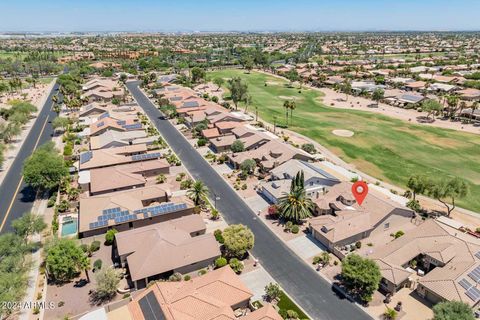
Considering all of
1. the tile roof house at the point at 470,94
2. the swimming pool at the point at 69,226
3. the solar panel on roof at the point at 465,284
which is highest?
the tile roof house at the point at 470,94

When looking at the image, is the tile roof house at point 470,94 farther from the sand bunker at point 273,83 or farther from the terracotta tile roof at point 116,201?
the terracotta tile roof at point 116,201

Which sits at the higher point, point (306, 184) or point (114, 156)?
point (114, 156)

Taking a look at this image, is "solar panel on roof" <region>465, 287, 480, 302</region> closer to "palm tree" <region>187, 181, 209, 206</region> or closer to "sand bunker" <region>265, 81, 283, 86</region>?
"palm tree" <region>187, 181, 209, 206</region>

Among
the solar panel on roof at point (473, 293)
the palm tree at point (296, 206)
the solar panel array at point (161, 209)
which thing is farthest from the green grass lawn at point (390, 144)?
the solar panel array at point (161, 209)

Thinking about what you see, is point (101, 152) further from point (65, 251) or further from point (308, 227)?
point (308, 227)

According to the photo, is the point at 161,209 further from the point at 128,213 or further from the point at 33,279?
the point at 33,279

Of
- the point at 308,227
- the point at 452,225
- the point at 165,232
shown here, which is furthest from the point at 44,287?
the point at 452,225

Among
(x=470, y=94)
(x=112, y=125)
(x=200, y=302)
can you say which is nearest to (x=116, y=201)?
(x=200, y=302)
